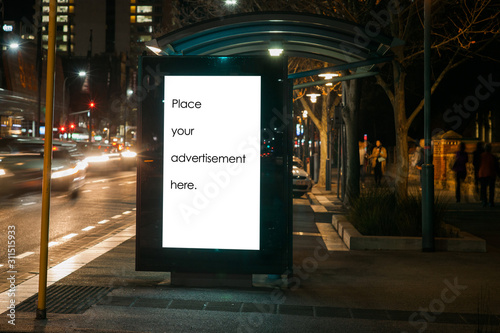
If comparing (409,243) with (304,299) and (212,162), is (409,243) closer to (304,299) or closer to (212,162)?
(304,299)

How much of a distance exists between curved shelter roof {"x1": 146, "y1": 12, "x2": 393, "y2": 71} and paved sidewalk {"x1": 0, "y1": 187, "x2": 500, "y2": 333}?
3.13 metres

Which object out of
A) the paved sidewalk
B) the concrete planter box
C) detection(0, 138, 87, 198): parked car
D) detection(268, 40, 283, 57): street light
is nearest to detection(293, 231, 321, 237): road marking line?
the concrete planter box

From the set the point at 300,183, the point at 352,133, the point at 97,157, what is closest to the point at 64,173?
the point at 300,183

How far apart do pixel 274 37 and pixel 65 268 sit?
177 inches

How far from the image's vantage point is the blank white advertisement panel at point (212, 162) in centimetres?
715

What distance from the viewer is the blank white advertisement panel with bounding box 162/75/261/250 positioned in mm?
7152

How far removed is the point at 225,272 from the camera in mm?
7207

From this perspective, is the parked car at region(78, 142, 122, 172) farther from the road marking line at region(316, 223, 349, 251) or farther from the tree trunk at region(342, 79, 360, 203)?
the road marking line at region(316, 223, 349, 251)

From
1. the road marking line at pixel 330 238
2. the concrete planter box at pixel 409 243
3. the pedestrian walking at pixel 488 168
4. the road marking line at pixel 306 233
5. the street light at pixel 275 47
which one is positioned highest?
the street light at pixel 275 47

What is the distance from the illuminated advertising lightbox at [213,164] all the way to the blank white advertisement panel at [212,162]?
0.01 m

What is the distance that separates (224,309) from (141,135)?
7.42 ft

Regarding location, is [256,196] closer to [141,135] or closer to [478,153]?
[141,135]

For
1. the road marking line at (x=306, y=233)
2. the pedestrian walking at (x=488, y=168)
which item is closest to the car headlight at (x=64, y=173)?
the road marking line at (x=306, y=233)

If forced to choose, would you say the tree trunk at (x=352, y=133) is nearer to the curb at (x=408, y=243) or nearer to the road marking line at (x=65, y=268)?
the curb at (x=408, y=243)
